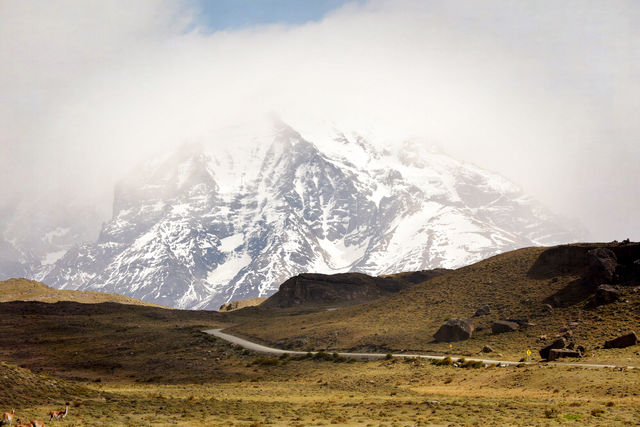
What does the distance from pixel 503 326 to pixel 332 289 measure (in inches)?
4573

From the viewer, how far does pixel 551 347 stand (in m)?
54.0

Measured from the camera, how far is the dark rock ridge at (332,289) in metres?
177

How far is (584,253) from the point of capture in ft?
256

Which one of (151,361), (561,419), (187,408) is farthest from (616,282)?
(151,361)

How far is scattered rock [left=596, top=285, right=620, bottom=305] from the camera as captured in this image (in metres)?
64.2

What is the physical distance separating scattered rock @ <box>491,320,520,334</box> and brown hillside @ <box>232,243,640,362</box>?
103cm

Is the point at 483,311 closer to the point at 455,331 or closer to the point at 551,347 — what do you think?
the point at 455,331

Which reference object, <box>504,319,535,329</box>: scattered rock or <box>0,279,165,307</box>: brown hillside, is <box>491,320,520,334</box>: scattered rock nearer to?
<box>504,319,535,329</box>: scattered rock

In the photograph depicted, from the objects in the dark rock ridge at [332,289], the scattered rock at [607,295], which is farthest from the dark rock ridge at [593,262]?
the dark rock ridge at [332,289]

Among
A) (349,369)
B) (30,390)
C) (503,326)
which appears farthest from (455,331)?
(30,390)

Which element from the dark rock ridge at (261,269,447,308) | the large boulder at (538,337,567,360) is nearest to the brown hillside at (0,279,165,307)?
the dark rock ridge at (261,269,447,308)

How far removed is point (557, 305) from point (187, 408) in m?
49.1

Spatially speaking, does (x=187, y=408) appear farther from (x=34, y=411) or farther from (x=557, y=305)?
(x=557, y=305)

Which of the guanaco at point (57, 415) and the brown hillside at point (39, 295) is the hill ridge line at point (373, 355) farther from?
the brown hillside at point (39, 295)
